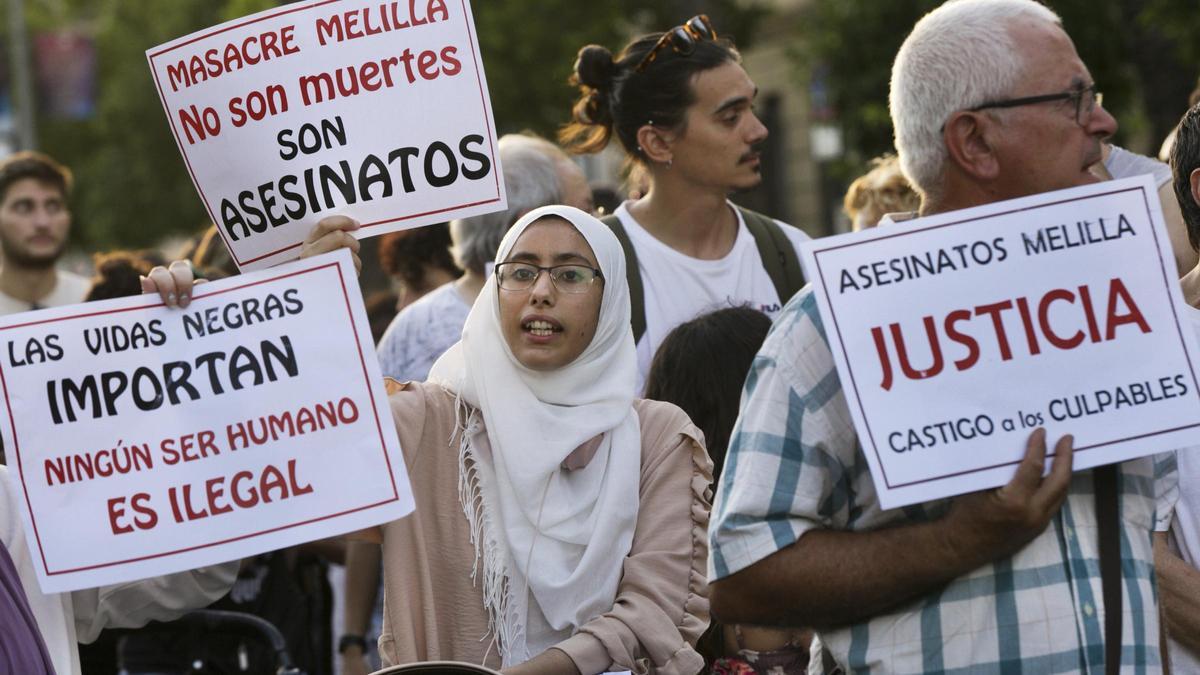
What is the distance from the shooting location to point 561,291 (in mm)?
4145

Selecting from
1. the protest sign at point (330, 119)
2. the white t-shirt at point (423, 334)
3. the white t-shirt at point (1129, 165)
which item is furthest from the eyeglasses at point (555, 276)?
the white t-shirt at point (1129, 165)

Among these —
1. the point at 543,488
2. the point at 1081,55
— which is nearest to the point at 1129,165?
the point at 543,488

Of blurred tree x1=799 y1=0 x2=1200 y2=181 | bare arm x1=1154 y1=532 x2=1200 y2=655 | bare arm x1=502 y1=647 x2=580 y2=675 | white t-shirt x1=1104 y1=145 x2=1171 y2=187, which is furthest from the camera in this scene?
blurred tree x1=799 y1=0 x2=1200 y2=181

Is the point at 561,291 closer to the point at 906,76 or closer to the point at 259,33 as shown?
the point at 259,33

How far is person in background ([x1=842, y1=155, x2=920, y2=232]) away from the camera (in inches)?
248

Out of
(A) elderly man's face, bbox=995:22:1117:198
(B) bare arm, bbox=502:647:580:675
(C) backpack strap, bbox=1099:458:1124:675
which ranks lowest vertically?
(B) bare arm, bbox=502:647:580:675

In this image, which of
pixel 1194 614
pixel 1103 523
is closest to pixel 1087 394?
pixel 1103 523

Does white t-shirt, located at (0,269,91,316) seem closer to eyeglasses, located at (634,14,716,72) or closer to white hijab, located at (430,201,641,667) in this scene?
eyeglasses, located at (634,14,716,72)

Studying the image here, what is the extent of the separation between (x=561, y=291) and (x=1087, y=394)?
1.63m

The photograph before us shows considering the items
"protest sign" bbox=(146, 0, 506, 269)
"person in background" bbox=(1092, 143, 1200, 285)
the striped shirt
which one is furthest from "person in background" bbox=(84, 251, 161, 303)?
the striped shirt

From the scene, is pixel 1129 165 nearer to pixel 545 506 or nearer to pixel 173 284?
pixel 545 506

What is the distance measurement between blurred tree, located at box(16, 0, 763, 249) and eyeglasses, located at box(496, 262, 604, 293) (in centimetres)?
1104

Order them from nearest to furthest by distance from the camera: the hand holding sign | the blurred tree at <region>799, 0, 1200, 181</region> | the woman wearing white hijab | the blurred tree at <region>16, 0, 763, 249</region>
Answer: the hand holding sign < the woman wearing white hijab < the blurred tree at <region>799, 0, 1200, 181</region> < the blurred tree at <region>16, 0, 763, 249</region>

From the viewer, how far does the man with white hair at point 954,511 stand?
2.74 meters
